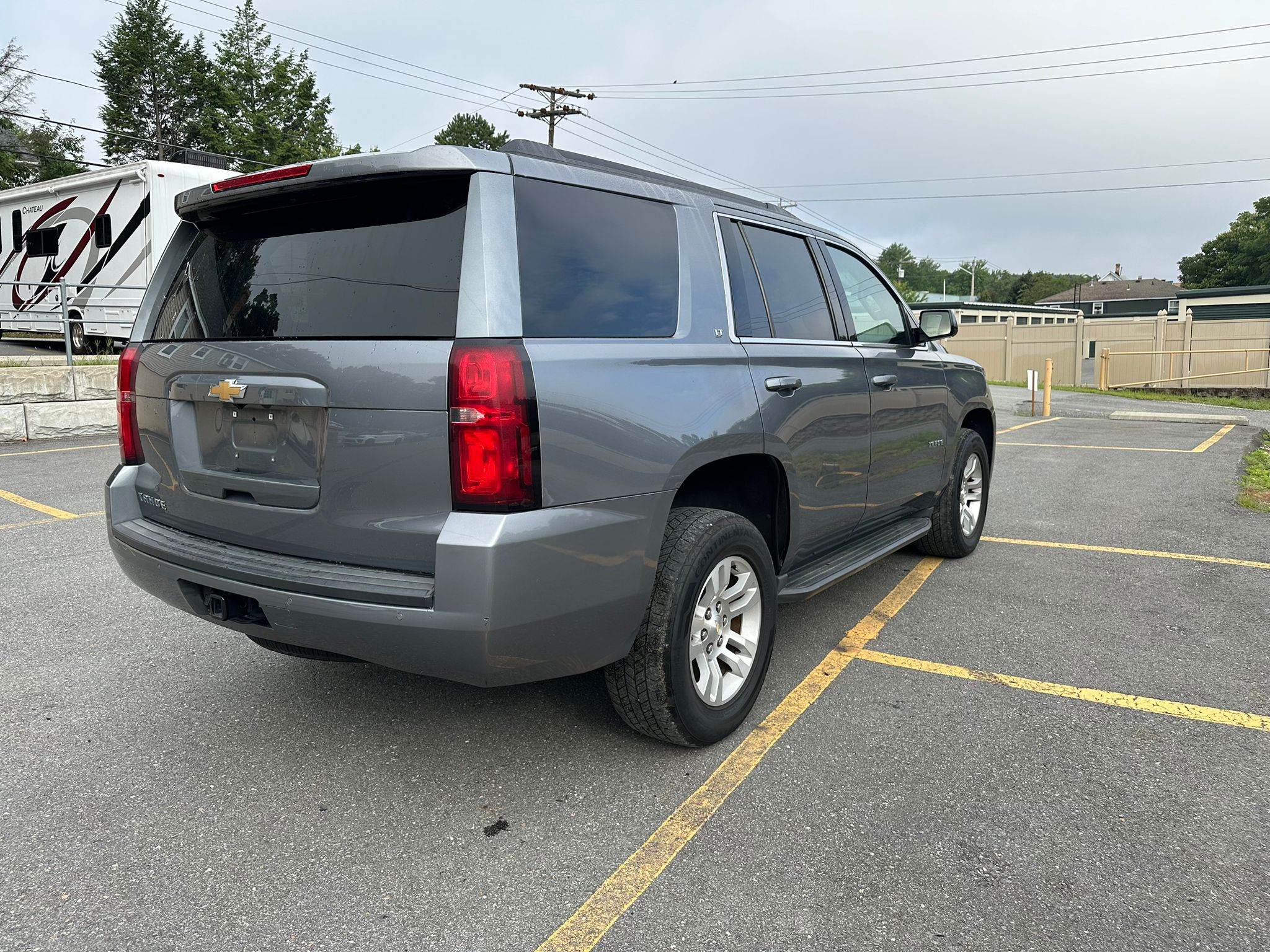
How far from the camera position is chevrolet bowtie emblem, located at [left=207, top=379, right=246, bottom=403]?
2807mm

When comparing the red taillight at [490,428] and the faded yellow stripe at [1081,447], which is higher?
the red taillight at [490,428]

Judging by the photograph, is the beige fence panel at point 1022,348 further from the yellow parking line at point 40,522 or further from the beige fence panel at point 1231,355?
the yellow parking line at point 40,522

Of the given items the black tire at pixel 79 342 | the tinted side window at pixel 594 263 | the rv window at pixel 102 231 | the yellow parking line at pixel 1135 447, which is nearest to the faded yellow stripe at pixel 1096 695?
the tinted side window at pixel 594 263

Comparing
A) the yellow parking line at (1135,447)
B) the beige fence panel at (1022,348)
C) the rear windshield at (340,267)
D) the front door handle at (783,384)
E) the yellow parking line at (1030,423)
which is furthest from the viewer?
the beige fence panel at (1022,348)

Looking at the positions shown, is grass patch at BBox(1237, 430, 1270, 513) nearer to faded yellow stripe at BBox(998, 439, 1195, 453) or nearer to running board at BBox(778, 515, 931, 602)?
faded yellow stripe at BBox(998, 439, 1195, 453)

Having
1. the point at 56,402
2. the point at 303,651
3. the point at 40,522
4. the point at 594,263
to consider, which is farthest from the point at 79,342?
the point at 594,263

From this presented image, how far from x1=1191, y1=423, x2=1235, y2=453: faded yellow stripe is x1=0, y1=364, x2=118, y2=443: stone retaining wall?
13.6 metres

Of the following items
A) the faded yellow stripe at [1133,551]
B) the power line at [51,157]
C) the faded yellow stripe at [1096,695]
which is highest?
the power line at [51,157]

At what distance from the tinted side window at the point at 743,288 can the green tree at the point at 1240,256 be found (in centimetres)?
9222

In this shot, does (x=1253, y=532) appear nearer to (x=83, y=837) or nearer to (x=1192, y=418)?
(x=83, y=837)

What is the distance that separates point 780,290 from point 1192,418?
14162 millimetres

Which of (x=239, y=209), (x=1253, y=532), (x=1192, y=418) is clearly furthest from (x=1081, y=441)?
(x=239, y=209)

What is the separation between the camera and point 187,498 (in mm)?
3066

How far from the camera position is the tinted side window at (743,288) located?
3.46 m
